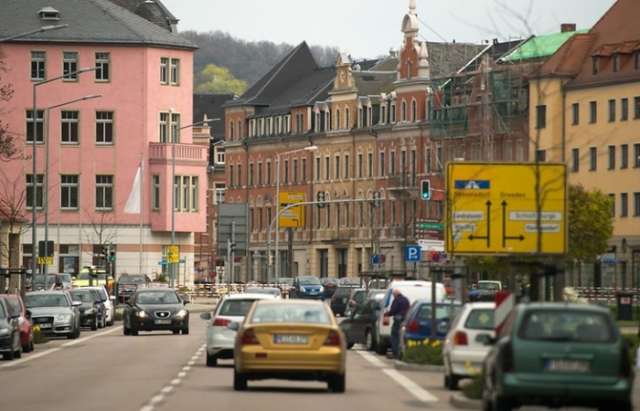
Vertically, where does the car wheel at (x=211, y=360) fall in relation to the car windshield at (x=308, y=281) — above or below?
above

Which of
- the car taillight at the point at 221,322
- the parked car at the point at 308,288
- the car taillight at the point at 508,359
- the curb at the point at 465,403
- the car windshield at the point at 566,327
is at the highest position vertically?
the car windshield at the point at 566,327

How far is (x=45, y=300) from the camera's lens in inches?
2409

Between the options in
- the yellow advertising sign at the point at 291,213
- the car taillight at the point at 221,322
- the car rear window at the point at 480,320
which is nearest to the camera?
the car rear window at the point at 480,320

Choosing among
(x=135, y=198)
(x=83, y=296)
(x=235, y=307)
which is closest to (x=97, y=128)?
(x=135, y=198)

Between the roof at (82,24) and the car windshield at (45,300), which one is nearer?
the car windshield at (45,300)

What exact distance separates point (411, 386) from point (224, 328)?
7.69 m

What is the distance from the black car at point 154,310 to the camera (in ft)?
208

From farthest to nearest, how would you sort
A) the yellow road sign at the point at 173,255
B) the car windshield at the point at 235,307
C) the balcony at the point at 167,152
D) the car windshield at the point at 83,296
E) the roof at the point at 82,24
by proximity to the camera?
the balcony at the point at 167,152, the roof at the point at 82,24, the yellow road sign at the point at 173,255, the car windshield at the point at 83,296, the car windshield at the point at 235,307

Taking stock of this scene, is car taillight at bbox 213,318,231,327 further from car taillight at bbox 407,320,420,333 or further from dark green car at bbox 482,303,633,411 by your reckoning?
dark green car at bbox 482,303,633,411

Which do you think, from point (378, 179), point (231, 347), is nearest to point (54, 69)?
point (378, 179)

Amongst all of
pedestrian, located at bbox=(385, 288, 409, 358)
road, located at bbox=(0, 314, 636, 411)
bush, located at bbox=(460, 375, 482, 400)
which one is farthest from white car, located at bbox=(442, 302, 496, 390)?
pedestrian, located at bbox=(385, 288, 409, 358)

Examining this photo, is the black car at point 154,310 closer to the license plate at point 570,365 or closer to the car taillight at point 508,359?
the car taillight at point 508,359

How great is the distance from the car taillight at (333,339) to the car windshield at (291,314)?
1.13 feet

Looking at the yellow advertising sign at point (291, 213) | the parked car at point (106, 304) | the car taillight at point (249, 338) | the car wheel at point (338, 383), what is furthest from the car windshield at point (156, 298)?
the yellow advertising sign at point (291, 213)
